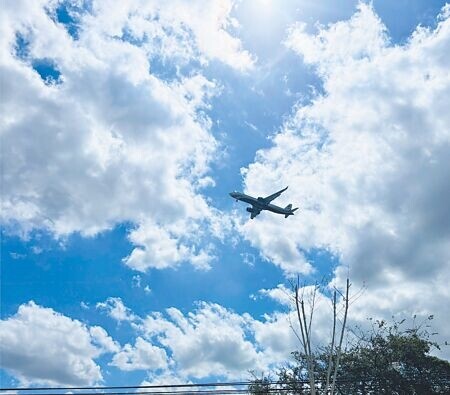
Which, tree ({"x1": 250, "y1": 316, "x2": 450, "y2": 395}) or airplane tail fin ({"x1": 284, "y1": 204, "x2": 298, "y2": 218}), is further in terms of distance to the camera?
airplane tail fin ({"x1": 284, "y1": 204, "x2": 298, "y2": 218})

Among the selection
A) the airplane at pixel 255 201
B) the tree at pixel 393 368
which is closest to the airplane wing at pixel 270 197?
the airplane at pixel 255 201

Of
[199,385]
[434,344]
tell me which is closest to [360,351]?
[434,344]

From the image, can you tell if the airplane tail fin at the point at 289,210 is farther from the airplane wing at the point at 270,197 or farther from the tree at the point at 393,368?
the tree at the point at 393,368

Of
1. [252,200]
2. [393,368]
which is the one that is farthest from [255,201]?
[393,368]

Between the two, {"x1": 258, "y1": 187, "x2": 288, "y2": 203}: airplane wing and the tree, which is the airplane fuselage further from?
the tree

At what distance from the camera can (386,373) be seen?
1457 inches

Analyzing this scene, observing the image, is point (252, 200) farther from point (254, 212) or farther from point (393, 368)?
point (393, 368)

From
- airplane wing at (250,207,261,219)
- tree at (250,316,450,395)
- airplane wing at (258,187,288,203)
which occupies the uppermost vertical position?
airplane wing at (258,187,288,203)

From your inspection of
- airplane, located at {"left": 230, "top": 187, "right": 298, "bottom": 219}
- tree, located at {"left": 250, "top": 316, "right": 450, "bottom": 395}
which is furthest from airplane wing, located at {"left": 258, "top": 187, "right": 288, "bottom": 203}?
tree, located at {"left": 250, "top": 316, "right": 450, "bottom": 395}

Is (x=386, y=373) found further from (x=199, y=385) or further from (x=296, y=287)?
(x=199, y=385)

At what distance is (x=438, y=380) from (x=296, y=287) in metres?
25.2

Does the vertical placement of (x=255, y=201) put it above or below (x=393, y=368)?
above

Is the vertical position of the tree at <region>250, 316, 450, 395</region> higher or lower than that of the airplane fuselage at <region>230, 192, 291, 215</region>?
lower

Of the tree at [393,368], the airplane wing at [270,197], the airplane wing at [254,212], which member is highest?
the airplane wing at [270,197]
